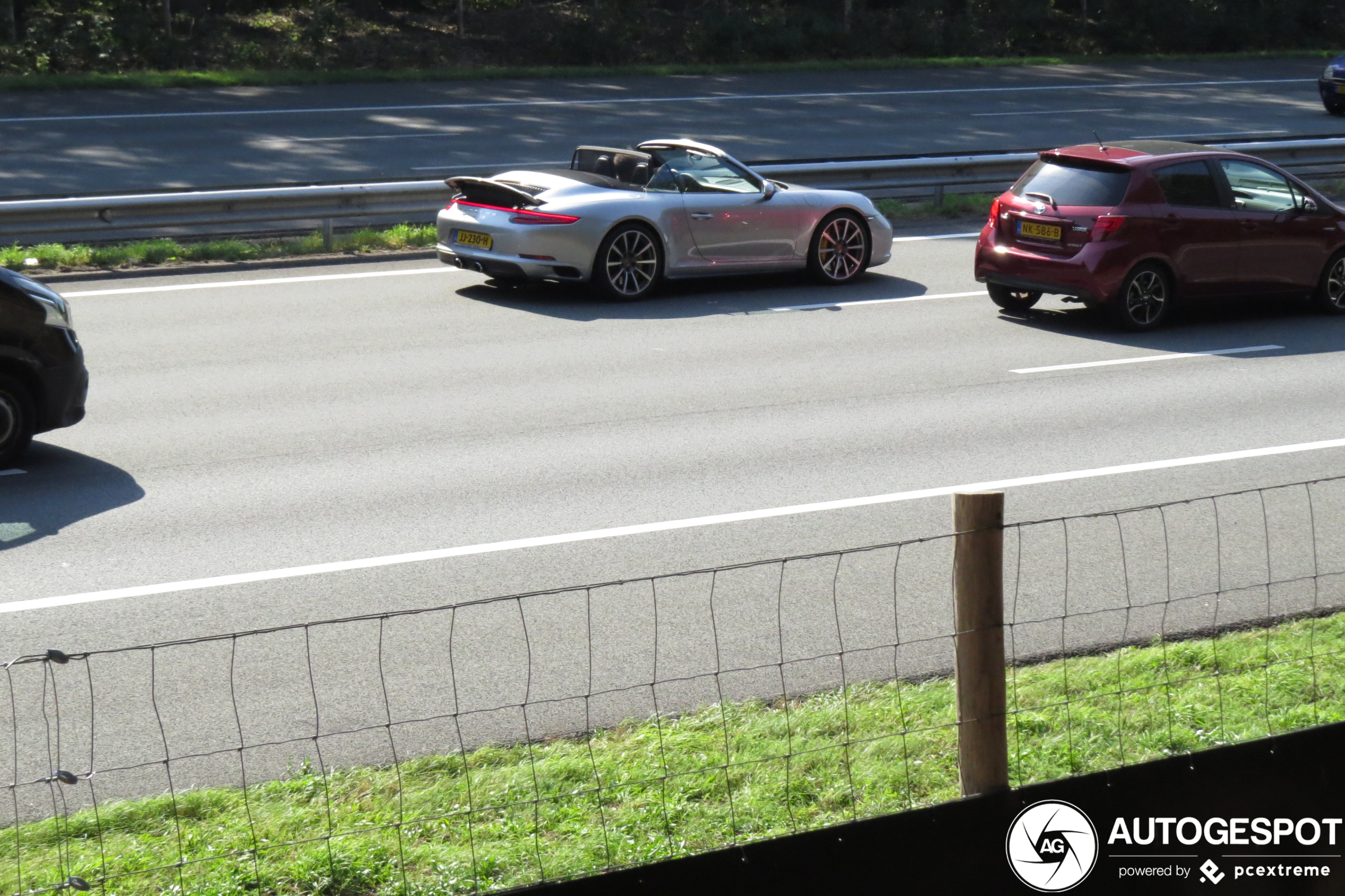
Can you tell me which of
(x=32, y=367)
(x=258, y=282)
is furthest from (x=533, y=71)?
(x=32, y=367)

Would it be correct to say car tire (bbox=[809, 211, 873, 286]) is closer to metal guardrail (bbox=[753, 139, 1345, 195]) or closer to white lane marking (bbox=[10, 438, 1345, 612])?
metal guardrail (bbox=[753, 139, 1345, 195])

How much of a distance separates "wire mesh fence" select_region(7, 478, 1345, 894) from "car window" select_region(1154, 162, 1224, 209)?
6318 millimetres

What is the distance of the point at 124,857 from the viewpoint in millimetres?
4297

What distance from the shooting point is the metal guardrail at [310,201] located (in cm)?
1488

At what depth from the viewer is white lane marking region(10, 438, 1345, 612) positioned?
6816mm

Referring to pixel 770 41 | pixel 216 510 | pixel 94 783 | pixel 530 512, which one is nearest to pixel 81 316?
pixel 216 510

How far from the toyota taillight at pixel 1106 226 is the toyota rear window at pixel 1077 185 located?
145mm

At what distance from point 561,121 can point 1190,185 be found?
14.4m

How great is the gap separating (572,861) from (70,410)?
5.72 m

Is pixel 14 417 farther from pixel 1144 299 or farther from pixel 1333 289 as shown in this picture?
pixel 1333 289

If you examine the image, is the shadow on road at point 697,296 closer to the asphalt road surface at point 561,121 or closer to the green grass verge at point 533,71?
the asphalt road surface at point 561,121

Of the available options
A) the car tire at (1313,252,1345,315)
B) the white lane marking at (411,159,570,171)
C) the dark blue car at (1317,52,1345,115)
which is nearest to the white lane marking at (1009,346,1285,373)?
the car tire at (1313,252,1345,315)

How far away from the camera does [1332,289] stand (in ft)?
47.2

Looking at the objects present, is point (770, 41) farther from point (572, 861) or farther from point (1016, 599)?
point (572, 861)
